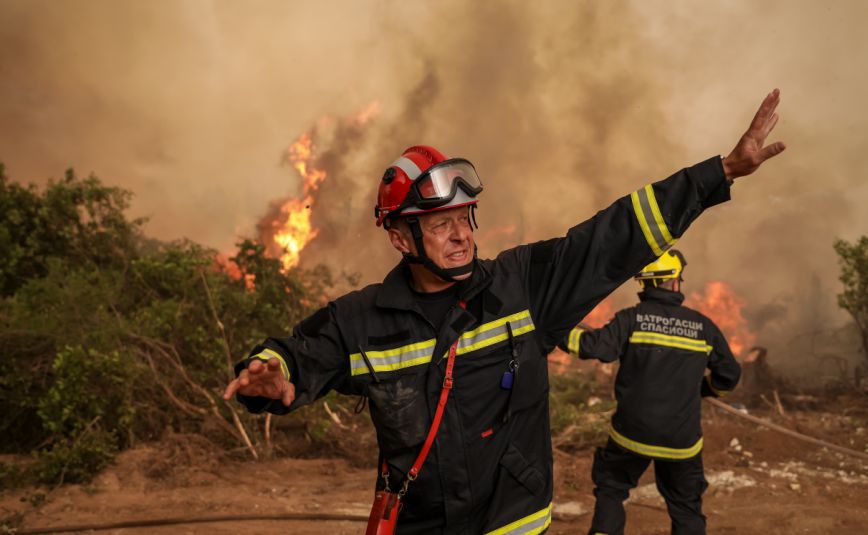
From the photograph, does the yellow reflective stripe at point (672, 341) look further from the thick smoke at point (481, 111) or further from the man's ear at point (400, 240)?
the thick smoke at point (481, 111)

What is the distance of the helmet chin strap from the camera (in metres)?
2.37

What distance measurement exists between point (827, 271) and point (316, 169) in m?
10.5

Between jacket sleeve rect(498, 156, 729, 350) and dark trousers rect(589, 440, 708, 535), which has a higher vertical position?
jacket sleeve rect(498, 156, 729, 350)

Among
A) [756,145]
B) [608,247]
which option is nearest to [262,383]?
[608,247]

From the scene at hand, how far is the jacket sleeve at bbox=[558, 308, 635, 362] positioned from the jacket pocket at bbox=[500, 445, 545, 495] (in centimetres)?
186

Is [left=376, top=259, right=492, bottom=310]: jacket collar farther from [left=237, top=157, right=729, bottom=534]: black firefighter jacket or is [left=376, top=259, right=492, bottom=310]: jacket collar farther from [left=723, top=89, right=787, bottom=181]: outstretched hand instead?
[left=723, top=89, right=787, bottom=181]: outstretched hand

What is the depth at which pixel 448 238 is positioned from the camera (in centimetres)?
244

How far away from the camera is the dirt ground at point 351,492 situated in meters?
4.99

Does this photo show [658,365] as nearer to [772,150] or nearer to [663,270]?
[663,270]

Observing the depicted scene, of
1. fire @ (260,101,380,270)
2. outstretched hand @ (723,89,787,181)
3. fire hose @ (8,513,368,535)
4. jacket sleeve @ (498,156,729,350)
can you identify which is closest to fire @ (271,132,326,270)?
fire @ (260,101,380,270)

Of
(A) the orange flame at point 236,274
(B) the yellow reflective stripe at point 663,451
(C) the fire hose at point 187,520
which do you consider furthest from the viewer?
(A) the orange flame at point 236,274

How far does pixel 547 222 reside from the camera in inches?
554

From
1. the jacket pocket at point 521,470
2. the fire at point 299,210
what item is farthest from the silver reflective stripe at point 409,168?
the fire at point 299,210

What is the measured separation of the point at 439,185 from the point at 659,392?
8.17ft
